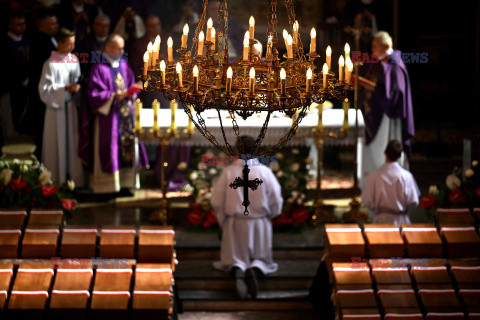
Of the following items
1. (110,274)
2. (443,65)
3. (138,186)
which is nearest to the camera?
(110,274)

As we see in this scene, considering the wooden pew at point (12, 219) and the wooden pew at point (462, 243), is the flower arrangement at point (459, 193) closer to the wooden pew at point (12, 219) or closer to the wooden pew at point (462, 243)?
the wooden pew at point (462, 243)

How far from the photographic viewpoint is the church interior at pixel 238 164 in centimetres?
673

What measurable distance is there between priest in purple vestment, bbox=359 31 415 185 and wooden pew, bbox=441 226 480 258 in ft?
12.4

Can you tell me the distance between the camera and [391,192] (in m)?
10.1

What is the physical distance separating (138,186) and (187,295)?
10.9ft

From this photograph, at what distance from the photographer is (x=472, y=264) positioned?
318 inches

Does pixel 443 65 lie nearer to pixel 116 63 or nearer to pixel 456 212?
pixel 116 63

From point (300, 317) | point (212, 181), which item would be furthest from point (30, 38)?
point (300, 317)

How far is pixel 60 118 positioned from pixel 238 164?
3161 millimetres

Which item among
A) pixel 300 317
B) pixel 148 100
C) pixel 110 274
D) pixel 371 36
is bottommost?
pixel 300 317

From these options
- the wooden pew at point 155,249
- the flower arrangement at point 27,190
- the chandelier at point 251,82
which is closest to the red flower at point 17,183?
the flower arrangement at point 27,190

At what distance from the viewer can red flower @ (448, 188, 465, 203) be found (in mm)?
9695

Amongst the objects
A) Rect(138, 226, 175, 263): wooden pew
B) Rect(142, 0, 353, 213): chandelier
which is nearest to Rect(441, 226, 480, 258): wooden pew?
Rect(138, 226, 175, 263): wooden pew

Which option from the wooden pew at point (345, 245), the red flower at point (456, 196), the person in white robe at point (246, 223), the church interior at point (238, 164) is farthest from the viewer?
the person in white robe at point (246, 223)
